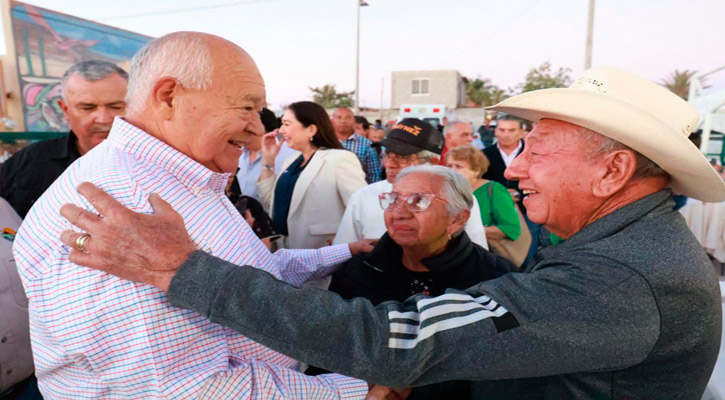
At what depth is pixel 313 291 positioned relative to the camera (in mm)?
1037

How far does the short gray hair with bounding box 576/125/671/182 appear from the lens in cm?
122

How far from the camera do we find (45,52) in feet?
18.5

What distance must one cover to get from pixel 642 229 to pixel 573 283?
27 cm

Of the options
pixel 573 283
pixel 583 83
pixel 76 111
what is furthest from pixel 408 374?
pixel 76 111

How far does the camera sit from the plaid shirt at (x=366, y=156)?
6.68m

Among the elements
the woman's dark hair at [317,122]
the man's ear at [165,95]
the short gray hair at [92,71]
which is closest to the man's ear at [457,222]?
the man's ear at [165,95]

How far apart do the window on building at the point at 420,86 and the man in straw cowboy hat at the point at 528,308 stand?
46.7 meters

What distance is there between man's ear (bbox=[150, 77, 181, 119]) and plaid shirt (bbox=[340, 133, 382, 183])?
5376 mm

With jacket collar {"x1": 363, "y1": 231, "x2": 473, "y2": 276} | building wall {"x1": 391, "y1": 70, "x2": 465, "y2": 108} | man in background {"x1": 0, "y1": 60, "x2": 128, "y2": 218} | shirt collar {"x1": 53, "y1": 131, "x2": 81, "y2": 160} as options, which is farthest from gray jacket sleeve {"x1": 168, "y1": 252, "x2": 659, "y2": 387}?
building wall {"x1": 391, "y1": 70, "x2": 465, "y2": 108}

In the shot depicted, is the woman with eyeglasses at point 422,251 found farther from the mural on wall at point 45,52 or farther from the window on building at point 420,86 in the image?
the window on building at point 420,86

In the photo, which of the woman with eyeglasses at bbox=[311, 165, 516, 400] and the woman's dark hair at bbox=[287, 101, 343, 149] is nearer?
the woman with eyeglasses at bbox=[311, 165, 516, 400]

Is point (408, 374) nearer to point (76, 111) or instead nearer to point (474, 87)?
point (76, 111)

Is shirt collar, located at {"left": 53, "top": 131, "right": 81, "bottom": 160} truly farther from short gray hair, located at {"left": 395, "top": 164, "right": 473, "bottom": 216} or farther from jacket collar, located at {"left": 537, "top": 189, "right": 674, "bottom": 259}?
jacket collar, located at {"left": 537, "top": 189, "right": 674, "bottom": 259}

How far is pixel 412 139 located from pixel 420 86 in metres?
44.6
